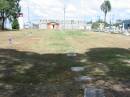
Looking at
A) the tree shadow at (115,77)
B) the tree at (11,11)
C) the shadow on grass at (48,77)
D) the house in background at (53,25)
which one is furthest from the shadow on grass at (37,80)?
the house in background at (53,25)

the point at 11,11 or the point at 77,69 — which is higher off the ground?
the point at 11,11

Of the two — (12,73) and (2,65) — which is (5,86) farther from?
(2,65)

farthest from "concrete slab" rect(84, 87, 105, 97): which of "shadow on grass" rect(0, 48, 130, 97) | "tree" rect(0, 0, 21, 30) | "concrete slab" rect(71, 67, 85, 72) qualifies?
"tree" rect(0, 0, 21, 30)

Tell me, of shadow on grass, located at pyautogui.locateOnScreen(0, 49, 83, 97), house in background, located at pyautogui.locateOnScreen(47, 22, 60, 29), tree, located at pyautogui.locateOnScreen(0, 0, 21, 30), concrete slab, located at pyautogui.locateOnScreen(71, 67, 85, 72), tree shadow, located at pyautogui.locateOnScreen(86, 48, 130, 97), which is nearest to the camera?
shadow on grass, located at pyautogui.locateOnScreen(0, 49, 83, 97)

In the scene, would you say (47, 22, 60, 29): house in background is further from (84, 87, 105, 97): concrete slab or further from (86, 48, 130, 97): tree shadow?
(84, 87, 105, 97): concrete slab

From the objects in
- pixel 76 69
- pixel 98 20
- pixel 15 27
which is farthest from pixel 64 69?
pixel 98 20

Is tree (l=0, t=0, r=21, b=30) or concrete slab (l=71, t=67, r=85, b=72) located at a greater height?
tree (l=0, t=0, r=21, b=30)

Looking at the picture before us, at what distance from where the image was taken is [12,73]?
13.2 m

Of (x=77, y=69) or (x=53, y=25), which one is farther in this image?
(x=53, y=25)

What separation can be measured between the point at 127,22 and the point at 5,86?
415 ft

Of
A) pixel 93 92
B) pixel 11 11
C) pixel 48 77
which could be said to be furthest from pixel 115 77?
pixel 11 11

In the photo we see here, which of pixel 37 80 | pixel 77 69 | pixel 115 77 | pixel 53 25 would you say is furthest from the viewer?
pixel 53 25

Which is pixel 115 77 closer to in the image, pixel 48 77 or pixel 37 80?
pixel 48 77

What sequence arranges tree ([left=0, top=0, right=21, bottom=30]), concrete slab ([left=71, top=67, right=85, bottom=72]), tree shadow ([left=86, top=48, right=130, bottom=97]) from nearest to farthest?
tree shadow ([left=86, top=48, right=130, bottom=97]) → concrete slab ([left=71, top=67, right=85, bottom=72]) → tree ([left=0, top=0, right=21, bottom=30])
